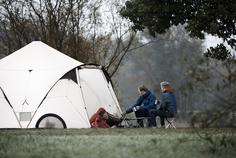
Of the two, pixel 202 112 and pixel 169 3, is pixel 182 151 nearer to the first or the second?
pixel 202 112

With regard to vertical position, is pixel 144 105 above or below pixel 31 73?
below

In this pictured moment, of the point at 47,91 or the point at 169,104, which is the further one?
the point at 47,91

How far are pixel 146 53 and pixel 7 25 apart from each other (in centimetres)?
4836

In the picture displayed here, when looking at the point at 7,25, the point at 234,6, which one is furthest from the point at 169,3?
the point at 7,25

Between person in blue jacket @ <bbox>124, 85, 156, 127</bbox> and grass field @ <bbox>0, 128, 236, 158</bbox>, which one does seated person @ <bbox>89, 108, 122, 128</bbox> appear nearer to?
person in blue jacket @ <bbox>124, 85, 156, 127</bbox>

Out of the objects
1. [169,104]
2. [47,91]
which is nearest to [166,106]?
[169,104]

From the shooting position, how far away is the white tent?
58.7 ft

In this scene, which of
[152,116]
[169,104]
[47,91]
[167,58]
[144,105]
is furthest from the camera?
[167,58]

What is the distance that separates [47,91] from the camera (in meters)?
18.5

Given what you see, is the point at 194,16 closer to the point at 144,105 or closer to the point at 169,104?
the point at 169,104

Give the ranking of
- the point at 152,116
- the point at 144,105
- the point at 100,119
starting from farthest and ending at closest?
1. the point at 144,105
2. the point at 100,119
3. the point at 152,116

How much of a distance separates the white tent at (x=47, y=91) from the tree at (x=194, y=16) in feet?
7.64

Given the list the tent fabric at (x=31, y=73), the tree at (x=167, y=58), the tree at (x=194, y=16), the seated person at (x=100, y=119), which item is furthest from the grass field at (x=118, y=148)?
the tree at (x=167, y=58)

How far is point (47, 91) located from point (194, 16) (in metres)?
4.64
